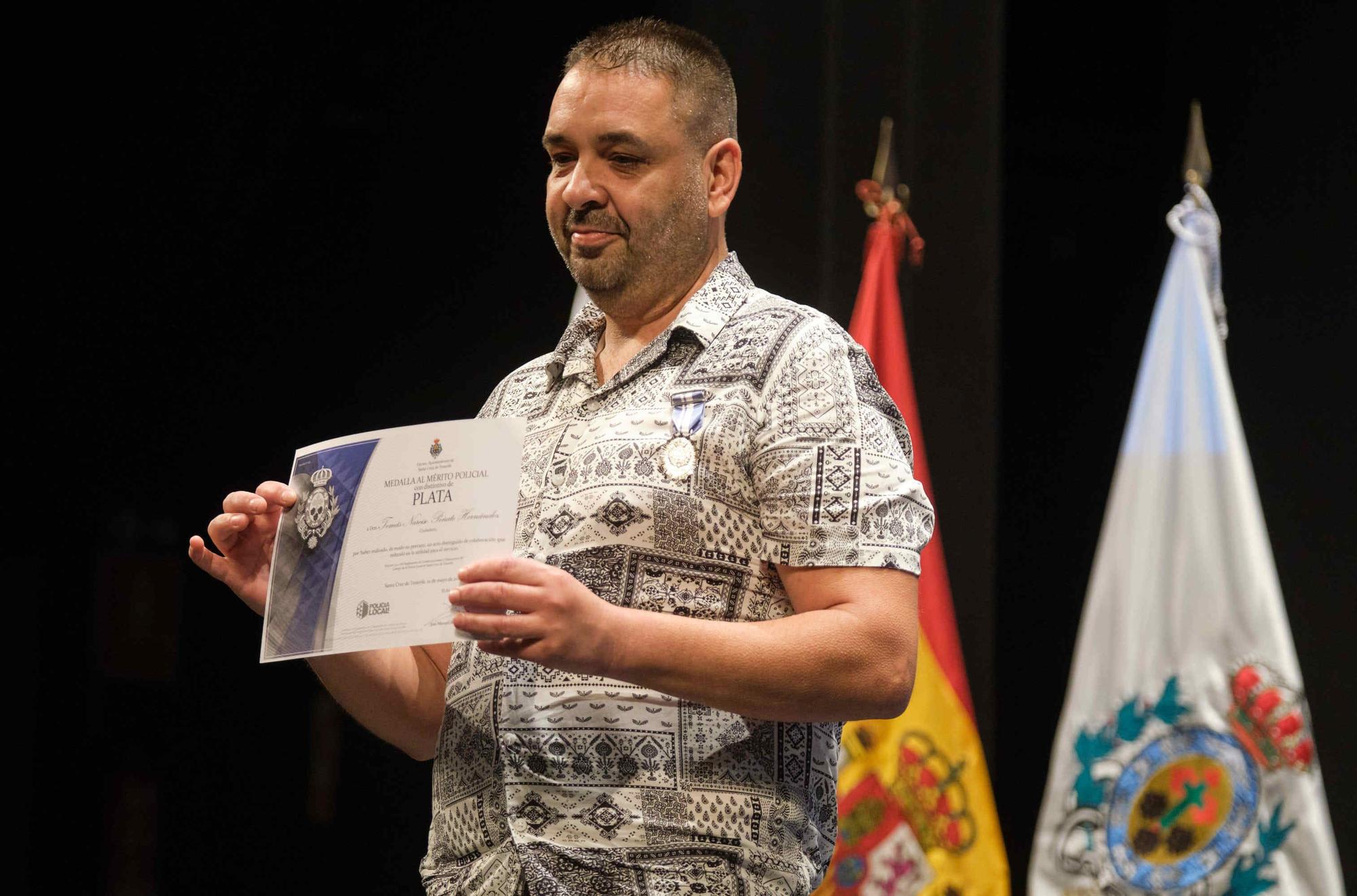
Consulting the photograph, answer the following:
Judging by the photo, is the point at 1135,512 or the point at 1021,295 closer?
the point at 1135,512

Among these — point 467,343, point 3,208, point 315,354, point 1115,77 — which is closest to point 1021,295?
point 1115,77

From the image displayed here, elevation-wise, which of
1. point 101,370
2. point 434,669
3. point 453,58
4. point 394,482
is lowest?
point 434,669

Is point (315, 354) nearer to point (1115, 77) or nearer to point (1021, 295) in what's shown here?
point (1021, 295)

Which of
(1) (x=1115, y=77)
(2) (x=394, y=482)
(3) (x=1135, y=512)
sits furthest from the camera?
(1) (x=1115, y=77)

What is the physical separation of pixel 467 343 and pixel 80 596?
1.08 meters

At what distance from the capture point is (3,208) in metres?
3.18

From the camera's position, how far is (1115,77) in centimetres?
276

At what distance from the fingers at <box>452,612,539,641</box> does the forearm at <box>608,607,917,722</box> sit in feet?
0.28

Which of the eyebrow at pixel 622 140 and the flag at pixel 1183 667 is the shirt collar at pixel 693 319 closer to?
the eyebrow at pixel 622 140

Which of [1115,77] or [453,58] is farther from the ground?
[453,58]

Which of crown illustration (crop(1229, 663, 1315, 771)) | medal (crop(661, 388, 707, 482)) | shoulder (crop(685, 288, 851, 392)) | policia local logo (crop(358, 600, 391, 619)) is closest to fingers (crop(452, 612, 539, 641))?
policia local logo (crop(358, 600, 391, 619))

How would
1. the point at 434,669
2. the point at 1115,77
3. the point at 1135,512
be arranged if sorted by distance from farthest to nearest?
the point at 1115,77, the point at 1135,512, the point at 434,669

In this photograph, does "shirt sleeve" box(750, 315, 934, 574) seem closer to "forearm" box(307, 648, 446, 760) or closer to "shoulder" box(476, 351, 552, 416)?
"shoulder" box(476, 351, 552, 416)

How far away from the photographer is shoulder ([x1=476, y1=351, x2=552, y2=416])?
5.33ft
